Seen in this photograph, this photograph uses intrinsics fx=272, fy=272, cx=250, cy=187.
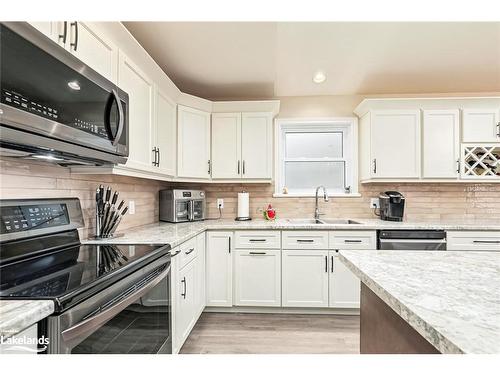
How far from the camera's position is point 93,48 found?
146cm

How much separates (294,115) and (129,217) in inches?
86.4

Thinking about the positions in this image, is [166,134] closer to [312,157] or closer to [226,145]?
[226,145]

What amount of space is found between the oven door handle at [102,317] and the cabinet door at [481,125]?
10.7ft

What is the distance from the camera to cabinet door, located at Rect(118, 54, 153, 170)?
181cm

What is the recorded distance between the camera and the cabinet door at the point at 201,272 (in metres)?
2.41

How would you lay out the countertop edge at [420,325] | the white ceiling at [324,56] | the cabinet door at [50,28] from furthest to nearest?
the white ceiling at [324,56], the cabinet door at [50,28], the countertop edge at [420,325]

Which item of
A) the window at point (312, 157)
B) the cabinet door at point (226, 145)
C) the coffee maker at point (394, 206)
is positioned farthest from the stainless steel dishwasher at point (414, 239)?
the cabinet door at point (226, 145)

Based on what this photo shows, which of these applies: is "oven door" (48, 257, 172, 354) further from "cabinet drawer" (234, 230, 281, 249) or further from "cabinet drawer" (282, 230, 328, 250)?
"cabinet drawer" (282, 230, 328, 250)

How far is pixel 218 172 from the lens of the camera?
9.97 feet

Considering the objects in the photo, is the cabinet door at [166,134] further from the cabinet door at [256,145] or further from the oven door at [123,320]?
the oven door at [123,320]

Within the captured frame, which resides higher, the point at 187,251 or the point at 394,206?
the point at 394,206

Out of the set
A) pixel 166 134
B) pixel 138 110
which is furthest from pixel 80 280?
pixel 166 134

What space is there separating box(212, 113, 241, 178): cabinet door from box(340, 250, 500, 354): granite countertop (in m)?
1.97

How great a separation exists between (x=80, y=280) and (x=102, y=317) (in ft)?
0.52
